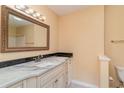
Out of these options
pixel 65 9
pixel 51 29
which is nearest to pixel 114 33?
pixel 65 9

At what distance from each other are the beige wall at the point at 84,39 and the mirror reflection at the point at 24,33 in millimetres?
1002

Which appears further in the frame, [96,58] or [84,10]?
[84,10]

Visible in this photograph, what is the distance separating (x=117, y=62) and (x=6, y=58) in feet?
8.81

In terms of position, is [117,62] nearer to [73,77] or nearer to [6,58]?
[73,77]

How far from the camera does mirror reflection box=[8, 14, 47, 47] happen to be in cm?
177

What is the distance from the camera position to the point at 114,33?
3.16m

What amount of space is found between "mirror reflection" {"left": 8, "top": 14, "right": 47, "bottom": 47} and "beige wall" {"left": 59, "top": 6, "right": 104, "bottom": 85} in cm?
100

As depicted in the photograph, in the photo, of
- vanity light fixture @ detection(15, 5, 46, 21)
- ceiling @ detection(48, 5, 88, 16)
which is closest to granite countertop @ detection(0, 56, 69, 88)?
vanity light fixture @ detection(15, 5, 46, 21)

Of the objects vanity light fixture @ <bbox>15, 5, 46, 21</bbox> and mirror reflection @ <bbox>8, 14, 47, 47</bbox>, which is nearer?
mirror reflection @ <bbox>8, 14, 47, 47</bbox>

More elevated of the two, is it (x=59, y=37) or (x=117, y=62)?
(x=59, y=37)

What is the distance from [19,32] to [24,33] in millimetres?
154

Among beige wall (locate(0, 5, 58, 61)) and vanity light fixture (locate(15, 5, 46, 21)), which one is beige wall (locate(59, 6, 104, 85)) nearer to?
beige wall (locate(0, 5, 58, 61))
